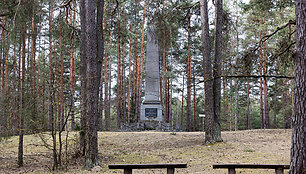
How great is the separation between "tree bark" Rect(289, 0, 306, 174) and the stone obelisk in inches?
520

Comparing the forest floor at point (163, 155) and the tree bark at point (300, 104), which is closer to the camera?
the tree bark at point (300, 104)

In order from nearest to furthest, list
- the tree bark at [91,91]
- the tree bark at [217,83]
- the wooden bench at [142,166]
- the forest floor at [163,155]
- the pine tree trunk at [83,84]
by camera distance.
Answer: the wooden bench at [142,166] < the forest floor at [163,155] < the tree bark at [91,91] < the pine tree trunk at [83,84] < the tree bark at [217,83]

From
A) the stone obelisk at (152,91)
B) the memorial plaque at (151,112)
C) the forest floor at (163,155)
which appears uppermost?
the stone obelisk at (152,91)

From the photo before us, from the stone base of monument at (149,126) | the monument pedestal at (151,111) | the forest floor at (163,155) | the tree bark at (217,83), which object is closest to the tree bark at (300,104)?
the forest floor at (163,155)

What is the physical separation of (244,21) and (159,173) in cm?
2113

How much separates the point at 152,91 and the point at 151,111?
135 cm

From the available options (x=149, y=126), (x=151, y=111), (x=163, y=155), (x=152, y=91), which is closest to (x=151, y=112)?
(x=151, y=111)

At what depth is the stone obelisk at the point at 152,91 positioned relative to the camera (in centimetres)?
1664

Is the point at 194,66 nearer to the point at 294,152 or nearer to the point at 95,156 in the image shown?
the point at 95,156

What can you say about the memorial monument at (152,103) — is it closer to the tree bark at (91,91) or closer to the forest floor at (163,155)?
the forest floor at (163,155)

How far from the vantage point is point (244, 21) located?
23.5m

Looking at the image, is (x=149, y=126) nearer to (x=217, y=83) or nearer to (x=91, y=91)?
(x=217, y=83)

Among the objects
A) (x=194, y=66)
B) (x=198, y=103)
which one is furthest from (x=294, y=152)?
(x=198, y=103)

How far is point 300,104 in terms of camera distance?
3.51 metres
